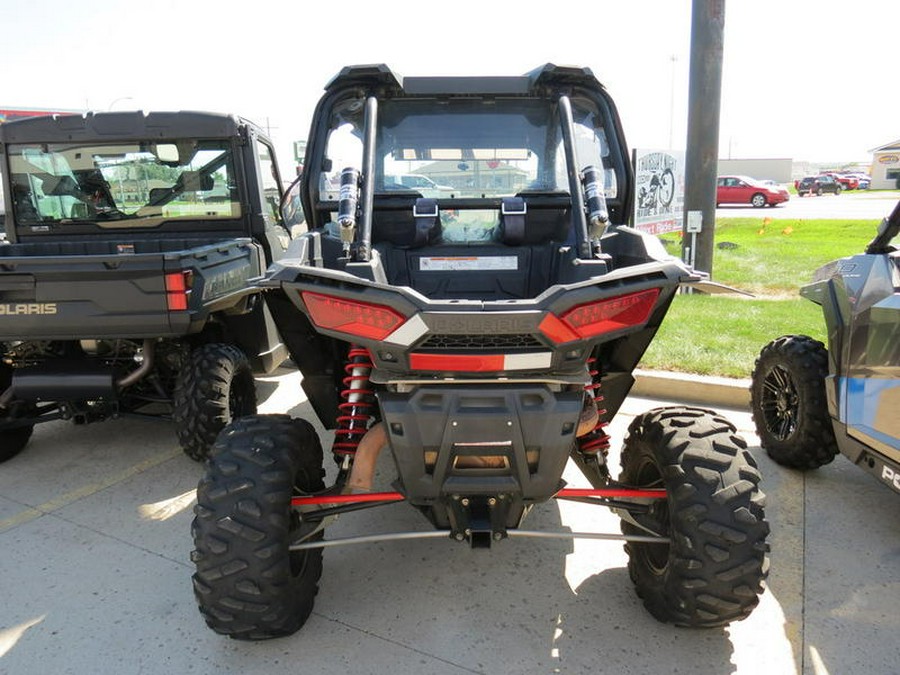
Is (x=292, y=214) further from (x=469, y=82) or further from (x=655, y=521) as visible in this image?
(x=655, y=521)

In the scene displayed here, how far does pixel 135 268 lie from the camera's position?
3.88m

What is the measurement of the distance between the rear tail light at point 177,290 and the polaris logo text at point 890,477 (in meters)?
3.79

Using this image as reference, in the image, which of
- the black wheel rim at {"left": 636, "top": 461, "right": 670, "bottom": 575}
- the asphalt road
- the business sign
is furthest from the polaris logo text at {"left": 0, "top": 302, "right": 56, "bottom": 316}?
the asphalt road

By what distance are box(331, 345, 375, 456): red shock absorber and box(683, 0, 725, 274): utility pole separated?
670 cm

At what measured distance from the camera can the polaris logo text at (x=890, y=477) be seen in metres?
3.10

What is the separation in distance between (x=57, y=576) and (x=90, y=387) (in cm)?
129

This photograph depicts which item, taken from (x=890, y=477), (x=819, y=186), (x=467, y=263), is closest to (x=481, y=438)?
(x=467, y=263)

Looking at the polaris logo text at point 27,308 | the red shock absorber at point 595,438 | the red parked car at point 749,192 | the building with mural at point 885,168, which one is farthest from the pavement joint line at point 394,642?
the building with mural at point 885,168

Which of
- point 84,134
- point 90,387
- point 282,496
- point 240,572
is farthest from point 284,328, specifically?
point 84,134

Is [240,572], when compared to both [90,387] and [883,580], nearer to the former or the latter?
[90,387]

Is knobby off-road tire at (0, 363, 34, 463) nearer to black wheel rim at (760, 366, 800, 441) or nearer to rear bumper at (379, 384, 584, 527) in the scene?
rear bumper at (379, 384, 584, 527)

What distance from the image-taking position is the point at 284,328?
2861 mm

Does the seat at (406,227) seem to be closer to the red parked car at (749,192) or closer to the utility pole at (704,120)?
the utility pole at (704,120)

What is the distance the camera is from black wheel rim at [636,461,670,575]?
276cm
